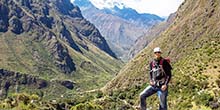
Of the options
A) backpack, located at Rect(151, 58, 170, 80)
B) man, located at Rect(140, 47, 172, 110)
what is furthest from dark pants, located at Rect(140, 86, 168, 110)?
backpack, located at Rect(151, 58, 170, 80)

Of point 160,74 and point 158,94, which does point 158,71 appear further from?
point 158,94

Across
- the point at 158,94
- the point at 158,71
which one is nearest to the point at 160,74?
the point at 158,71

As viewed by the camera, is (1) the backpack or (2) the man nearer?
(2) the man

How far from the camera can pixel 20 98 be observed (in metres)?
109

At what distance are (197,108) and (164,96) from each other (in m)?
2.03

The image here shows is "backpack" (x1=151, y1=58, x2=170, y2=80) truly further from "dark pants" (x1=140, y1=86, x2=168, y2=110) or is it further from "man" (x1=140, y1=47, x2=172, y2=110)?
"dark pants" (x1=140, y1=86, x2=168, y2=110)

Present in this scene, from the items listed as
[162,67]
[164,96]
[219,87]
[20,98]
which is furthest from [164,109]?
[219,87]

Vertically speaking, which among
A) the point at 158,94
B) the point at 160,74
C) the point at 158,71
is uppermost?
the point at 158,71

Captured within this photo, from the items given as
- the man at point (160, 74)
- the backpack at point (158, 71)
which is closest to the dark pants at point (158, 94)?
the man at point (160, 74)

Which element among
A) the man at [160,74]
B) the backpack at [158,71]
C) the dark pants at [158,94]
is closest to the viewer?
the man at [160,74]

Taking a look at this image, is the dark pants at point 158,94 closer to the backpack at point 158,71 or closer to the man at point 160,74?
the man at point 160,74

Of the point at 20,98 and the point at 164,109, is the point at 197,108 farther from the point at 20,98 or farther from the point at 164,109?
the point at 20,98

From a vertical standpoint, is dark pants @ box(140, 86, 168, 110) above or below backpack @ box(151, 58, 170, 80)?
below

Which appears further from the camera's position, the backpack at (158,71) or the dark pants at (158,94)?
the dark pants at (158,94)
